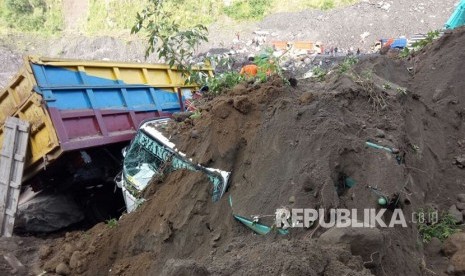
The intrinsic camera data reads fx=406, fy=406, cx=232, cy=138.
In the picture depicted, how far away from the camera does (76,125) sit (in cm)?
529

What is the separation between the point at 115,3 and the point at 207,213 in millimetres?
27635

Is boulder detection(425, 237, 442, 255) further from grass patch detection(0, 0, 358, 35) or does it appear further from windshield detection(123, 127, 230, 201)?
grass patch detection(0, 0, 358, 35)

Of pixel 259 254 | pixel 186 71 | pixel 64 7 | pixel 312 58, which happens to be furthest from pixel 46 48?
pixel 259 254

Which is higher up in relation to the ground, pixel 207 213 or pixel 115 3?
pixel 115 3

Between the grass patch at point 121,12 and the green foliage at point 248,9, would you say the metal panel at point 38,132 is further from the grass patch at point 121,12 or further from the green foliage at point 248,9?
the green foliage at point 248,9

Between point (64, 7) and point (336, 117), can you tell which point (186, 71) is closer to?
point (336, 117)

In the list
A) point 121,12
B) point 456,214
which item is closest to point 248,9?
point 121,12

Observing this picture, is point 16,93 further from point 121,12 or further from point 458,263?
point 121,12

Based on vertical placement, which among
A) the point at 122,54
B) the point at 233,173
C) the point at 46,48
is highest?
the point at 46,48

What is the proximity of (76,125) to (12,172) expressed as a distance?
0.99 m

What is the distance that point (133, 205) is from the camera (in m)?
4.47

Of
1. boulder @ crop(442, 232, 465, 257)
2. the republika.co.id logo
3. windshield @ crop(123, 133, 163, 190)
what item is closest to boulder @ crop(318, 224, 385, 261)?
the republika.co.id logo

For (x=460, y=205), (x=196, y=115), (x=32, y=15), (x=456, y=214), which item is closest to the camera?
(x=456, y=214)

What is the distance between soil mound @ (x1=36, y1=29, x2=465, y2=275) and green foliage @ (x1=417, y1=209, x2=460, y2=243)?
153mm
